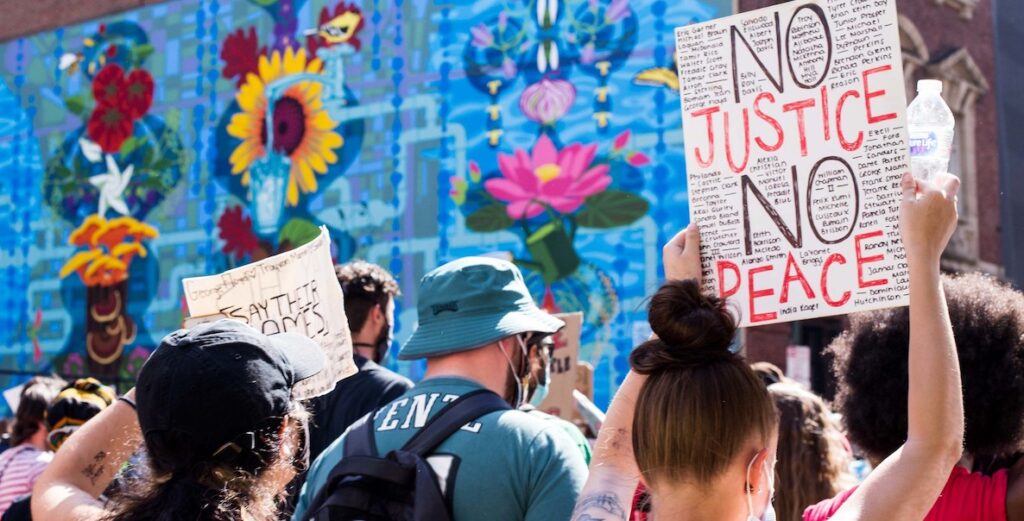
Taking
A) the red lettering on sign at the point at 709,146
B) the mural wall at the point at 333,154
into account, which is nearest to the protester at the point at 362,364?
the red lettering on sign at the point at 709,146

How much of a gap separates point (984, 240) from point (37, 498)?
13567mm

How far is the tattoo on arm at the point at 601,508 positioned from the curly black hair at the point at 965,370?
2.52ft

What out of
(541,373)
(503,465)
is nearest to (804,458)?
(541,373)

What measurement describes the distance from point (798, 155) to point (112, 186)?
46.1 ft

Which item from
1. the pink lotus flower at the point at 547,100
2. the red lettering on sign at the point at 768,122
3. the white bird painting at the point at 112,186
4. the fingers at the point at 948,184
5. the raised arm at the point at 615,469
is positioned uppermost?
the pink lotus flower at the point at 547,100

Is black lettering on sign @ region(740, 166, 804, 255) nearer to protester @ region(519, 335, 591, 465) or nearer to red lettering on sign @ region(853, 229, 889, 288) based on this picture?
red lettering on sign @ region(853, 229, 889, 288)

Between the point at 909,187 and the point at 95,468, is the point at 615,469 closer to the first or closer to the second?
the point at 909,187

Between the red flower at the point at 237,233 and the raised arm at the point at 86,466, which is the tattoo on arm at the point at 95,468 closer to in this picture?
the raised arm at the point at 86,466

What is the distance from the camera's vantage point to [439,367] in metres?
2.95

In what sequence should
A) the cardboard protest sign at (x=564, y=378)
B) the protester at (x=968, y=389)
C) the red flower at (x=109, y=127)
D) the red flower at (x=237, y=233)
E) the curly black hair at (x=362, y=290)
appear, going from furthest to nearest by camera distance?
the red flower at (x=109, y=127) < the red flower at (x=237, y=233) < the cardboard protest sign at (x=564, y=378) < the curly black hair at (x=362, y=290) < the protester at (x=968, y=389)

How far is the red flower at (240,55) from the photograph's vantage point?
47.3 ft

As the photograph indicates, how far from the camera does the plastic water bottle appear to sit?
7.97 feet

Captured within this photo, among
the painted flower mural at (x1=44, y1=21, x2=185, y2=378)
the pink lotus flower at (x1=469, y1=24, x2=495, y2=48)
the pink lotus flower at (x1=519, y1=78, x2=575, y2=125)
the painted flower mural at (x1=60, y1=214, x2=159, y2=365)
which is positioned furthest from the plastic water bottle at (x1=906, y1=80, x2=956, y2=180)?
the painted flower mural at (x1=60, y1=214, x2=159, y2=365)

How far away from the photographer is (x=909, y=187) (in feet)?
7.26
